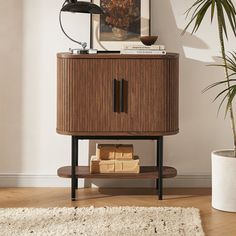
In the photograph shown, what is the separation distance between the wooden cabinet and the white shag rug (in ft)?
1.67

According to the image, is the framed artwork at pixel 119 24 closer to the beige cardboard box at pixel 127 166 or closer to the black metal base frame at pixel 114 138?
the black metal base frame at pixel 114 138

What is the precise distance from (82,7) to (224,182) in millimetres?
1374

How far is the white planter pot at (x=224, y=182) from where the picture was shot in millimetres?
3678

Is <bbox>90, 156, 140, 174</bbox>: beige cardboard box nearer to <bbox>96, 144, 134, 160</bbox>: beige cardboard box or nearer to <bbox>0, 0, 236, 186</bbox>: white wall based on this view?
<bbox>96, 144, 134, 160</bbox>: beige cardboard box

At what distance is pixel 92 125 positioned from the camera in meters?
3.85

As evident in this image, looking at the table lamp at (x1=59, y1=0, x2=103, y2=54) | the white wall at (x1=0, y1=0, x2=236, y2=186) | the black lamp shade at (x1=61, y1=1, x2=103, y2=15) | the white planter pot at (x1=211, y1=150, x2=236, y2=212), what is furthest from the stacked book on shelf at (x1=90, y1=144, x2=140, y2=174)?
the black lamp shade at (x1=61, y1=1, x2=103, y2=15)

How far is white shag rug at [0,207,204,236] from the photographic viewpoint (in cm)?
325

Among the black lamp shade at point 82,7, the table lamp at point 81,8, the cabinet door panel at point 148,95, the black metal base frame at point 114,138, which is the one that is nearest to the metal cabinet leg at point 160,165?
the black metal base frame at point 114,138

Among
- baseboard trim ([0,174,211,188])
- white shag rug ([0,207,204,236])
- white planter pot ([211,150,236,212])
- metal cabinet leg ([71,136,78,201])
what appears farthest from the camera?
baseboard trim ([0,174,211,188])

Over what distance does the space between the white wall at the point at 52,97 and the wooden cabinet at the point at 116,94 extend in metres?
0.41

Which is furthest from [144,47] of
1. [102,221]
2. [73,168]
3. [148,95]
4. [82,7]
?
[102,221]

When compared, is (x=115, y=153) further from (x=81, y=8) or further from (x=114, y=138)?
(x=81, y=8)

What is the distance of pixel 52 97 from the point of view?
4285 millimetres

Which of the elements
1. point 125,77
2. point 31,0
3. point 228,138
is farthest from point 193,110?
point 31,0
